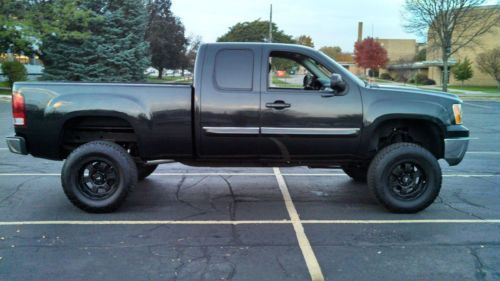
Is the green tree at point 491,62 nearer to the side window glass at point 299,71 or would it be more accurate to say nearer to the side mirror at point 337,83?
the side window glass at point 299,71

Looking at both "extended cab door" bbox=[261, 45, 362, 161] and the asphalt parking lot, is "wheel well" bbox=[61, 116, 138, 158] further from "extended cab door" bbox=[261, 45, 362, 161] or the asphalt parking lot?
"extended cab door" bbox=[261, 45, 362, 161]

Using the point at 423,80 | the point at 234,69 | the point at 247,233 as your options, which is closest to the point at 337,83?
the point at 234,69

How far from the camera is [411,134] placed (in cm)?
646

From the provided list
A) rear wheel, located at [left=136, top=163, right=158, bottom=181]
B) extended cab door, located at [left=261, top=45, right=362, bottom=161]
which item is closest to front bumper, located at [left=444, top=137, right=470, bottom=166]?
extended cab door, located at [left=261, top=45, right=362, bottom=161]

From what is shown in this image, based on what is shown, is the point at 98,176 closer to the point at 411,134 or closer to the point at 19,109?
the point at 19,109

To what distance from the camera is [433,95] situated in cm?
609

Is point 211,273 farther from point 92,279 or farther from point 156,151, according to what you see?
point 156,151

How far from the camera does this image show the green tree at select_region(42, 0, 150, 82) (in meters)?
26.8

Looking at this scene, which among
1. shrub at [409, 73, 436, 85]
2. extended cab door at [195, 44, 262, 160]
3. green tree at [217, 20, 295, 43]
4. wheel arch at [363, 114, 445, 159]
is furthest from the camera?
shrub at [409, 73, 436, 85]

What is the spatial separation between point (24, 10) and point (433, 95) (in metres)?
A: 26.4

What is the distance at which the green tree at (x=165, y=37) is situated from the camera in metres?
51.0

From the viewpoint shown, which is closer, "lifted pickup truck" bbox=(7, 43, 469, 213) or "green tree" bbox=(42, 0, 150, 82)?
"lifted pickup truck" bbox=(7, 43, 469, 213)

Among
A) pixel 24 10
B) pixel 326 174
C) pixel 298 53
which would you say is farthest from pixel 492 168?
pixel 24 10

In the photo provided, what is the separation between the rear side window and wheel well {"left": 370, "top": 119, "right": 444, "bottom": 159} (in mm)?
1739
